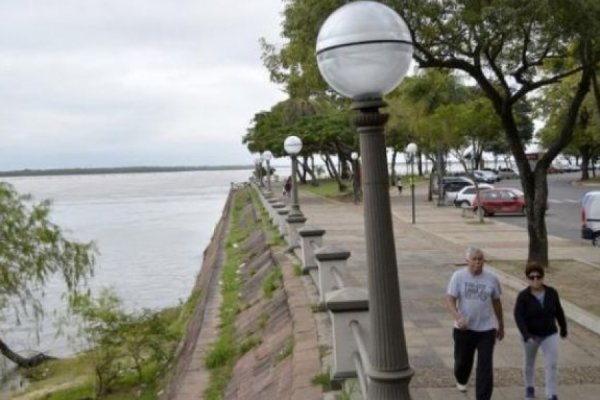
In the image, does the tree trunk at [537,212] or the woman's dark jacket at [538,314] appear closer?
the woman's dark jacket at [538,314]

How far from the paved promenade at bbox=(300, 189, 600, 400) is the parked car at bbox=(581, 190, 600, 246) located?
1.17 ft

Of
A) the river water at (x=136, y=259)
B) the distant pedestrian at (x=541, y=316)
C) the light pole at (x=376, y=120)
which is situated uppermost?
the light pole at (x=376, y=120)

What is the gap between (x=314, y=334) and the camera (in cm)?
927

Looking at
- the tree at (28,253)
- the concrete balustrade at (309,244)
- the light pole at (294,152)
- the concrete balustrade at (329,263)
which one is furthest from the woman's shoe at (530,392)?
the tree at (28,253)

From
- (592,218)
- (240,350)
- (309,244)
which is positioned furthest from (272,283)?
(592,218)

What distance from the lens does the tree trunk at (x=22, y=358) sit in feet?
55.8

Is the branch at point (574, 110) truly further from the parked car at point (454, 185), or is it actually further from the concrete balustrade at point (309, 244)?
the parked car at point (454, 185)

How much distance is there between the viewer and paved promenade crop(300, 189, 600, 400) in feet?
24.5


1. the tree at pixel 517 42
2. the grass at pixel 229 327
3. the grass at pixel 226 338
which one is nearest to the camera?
the grass at pixel 226 338

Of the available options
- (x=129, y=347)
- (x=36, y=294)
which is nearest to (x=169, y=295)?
(x=36, y=294)

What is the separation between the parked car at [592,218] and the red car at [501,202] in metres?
11.2

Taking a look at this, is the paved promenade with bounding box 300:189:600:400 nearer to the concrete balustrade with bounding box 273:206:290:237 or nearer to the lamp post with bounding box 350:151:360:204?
the concrete balustrade with bounding box 273:206:290:237

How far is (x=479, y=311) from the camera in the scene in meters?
6.32

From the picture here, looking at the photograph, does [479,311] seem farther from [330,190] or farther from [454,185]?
[330,190]
